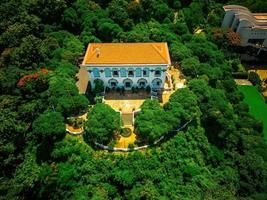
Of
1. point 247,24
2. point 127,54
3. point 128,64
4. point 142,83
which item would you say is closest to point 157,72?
point 142,83

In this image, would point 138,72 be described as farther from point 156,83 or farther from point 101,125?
point 101,125

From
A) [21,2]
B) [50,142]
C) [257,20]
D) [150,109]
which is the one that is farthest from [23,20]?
[257,20]

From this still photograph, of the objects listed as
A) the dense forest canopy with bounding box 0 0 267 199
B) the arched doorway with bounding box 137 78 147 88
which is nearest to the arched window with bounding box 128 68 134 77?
the arched doorway with bounding box 137 78 147 88

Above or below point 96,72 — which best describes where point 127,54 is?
above

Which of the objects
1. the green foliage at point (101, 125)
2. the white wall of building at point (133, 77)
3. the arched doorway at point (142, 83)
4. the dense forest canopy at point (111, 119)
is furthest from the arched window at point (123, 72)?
the green foliage at point (101, 125)

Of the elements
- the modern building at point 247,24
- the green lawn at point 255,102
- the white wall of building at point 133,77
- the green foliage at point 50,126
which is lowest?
the green lawn at point 255,102

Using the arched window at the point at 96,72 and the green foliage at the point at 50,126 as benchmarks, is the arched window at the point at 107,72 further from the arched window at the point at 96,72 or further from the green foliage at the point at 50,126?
the green foliage at the point at 50,126

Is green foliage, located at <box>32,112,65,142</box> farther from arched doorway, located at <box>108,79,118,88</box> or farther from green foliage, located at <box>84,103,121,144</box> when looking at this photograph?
arched doorway, located at <box>108,79,118,88</box>

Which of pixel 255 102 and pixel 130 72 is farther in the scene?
pixel 255 102
